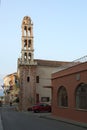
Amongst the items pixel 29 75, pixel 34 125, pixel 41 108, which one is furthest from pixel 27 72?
pixel 34 125

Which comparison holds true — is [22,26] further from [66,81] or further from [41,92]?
[66,81]

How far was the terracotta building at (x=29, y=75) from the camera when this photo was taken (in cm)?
6694

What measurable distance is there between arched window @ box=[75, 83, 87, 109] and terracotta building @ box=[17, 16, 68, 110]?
35.2 metres

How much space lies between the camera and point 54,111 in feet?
131

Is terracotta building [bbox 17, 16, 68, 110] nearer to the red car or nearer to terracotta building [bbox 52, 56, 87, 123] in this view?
the red car

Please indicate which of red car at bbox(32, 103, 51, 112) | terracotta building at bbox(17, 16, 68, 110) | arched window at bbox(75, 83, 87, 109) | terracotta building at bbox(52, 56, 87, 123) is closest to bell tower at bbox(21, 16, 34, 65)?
terracotta building at bbox(17, 16, 68, 110)

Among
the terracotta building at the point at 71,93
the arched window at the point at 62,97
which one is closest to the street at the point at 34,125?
the terracotta building at the point at 71,93

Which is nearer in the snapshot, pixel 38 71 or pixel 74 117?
pixel 74 117

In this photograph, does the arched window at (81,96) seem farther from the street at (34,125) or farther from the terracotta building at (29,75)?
the terracotta building at (29,75)

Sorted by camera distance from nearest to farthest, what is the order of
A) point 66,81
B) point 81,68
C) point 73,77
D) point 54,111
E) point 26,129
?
point 26,129, point 81,68, point 73,77, point 66,81, point 54,111

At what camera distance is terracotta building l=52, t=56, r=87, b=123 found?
96.2 feet

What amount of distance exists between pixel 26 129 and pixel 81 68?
11153 millimetres

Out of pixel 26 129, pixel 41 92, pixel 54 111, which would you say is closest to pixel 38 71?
pixel 41 92

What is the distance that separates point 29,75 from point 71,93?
3547cm
